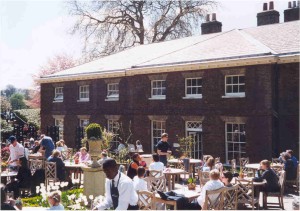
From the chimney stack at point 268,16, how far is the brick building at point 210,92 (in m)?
0.06

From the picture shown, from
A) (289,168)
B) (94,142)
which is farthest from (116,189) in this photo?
(289,168)

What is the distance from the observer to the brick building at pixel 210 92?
1711 cm

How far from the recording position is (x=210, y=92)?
62.3 feet

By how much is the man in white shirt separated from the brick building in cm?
1213

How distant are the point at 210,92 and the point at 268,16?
871 centimetres

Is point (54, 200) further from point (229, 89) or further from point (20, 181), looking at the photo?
point (229, 89)

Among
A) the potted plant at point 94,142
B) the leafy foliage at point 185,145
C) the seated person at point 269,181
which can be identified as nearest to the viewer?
the seated person at point 269,181

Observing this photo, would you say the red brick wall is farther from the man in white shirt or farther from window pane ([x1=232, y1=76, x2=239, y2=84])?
the man in white shirt

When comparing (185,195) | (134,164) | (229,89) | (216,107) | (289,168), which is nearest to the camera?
(185,195)

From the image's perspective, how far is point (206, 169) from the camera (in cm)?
1149

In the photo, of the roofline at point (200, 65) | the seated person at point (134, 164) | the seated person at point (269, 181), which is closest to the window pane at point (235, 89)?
the roofline at point (200, 65)

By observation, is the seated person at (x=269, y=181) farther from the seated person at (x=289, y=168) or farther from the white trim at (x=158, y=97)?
the white trim at (x=158, y=97)

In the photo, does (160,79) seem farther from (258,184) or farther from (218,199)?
(218,199)

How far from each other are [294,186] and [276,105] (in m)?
4.86
